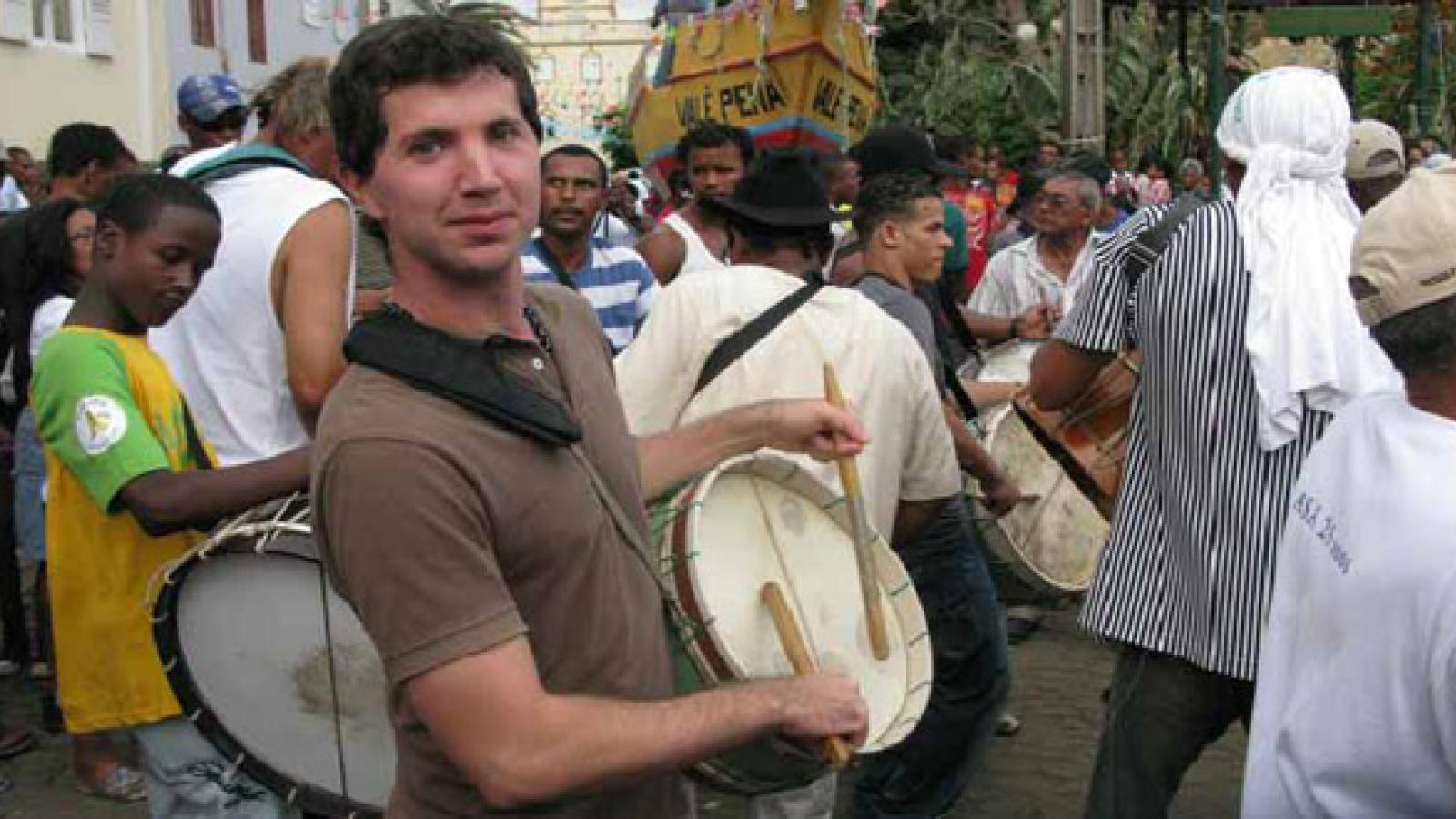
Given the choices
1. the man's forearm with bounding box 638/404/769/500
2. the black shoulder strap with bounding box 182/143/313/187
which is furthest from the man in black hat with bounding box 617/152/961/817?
the man's forearm with bounding box 638/404/769/500

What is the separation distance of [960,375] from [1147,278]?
3.32 meters

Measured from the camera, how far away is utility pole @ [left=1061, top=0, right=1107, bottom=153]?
14758 mm

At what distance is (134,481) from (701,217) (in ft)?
14.1

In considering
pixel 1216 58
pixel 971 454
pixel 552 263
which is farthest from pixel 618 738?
pixel 1216 58

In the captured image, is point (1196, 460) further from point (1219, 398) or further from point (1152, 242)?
point (1152, 242)

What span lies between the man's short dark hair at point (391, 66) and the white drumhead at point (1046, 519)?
4.48m

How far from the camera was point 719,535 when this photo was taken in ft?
10.8

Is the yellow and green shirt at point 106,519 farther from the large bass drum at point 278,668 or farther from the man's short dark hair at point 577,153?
the man's short dark hair at point 577,153

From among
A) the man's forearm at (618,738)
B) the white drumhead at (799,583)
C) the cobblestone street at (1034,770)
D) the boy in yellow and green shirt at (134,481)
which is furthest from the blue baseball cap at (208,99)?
the man's forearm at (618,738)

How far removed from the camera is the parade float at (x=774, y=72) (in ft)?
30.1

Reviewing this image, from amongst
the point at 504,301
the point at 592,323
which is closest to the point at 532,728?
the point at 504,301

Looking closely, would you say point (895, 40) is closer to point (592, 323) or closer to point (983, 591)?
point (983, 591)

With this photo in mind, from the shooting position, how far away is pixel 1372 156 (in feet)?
21.5

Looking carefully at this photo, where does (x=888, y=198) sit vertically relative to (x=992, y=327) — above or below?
above
